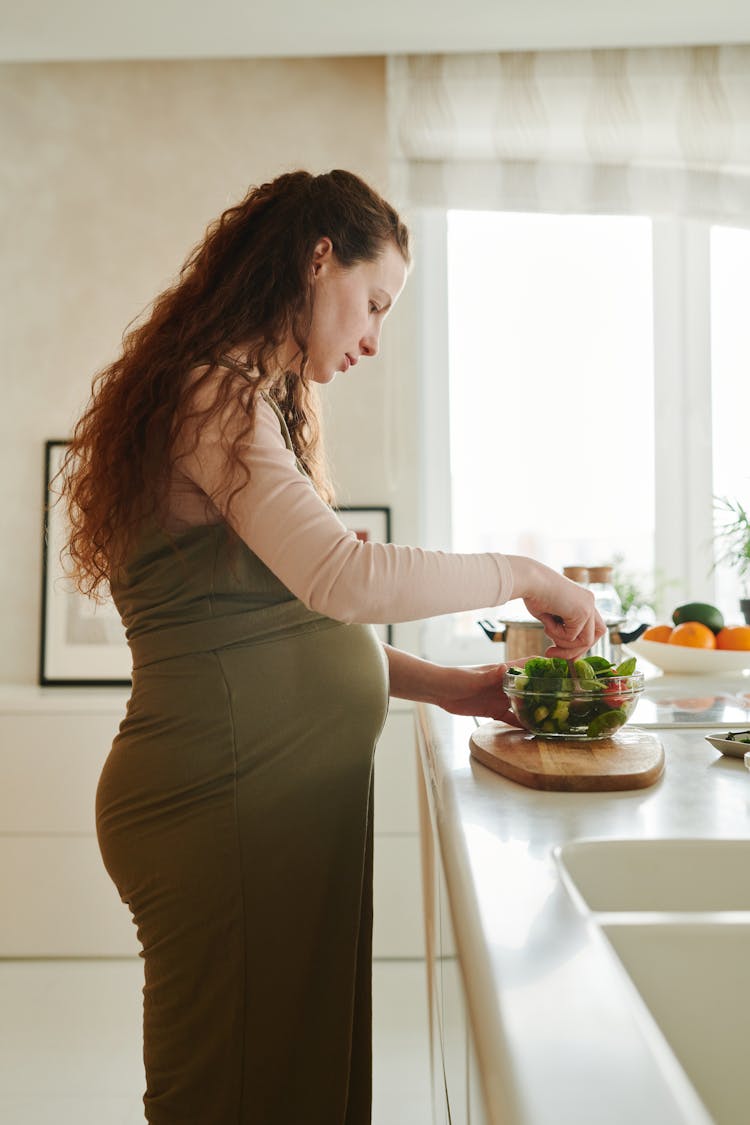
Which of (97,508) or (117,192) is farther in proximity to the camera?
(117,192)

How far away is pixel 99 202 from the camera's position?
319cm

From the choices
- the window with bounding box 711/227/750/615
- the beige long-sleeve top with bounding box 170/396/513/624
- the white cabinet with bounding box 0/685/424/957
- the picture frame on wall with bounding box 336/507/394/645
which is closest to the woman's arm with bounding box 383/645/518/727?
the beige long-sleeve top with bounding box 170/396/513/624

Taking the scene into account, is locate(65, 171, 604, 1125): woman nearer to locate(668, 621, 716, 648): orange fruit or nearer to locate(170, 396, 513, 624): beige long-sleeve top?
locate(170, 396, 513, 624): beige long-sleeve top

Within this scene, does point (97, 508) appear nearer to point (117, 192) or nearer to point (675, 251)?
point (117, 192)

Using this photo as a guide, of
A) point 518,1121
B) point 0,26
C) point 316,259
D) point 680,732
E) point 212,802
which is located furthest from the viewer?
point 0,26

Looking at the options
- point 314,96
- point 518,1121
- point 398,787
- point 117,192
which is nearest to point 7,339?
point 117,192

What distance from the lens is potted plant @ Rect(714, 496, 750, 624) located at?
120 inches

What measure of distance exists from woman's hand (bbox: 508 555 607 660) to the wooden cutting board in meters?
0.11

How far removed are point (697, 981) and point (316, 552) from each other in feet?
1.69

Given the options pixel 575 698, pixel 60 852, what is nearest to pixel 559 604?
pixel 575 698

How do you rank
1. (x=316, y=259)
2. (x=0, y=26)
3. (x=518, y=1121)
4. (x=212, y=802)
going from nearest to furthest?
(x=518, y=1121) → (x=212, y=802) → (x=316, y=259) → (x=0, y=26)

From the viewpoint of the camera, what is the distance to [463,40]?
294cm

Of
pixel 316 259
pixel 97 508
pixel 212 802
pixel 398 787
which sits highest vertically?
pixel 316 259

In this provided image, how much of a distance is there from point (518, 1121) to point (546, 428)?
3.00 m
